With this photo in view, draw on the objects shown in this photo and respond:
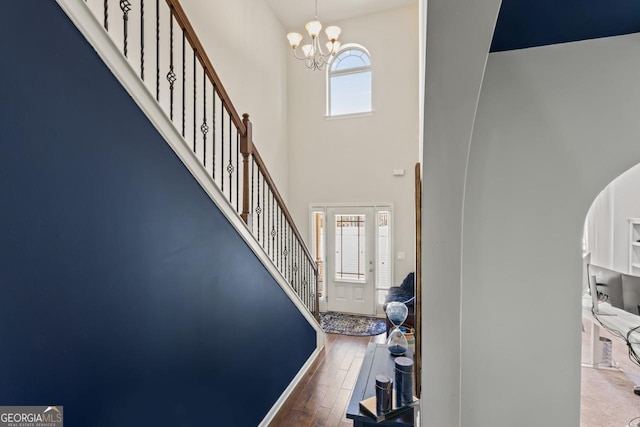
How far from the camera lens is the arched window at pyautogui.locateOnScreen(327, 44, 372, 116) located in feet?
18.4

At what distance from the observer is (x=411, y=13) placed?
514 centimetres

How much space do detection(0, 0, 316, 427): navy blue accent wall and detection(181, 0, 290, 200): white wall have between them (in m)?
2.70

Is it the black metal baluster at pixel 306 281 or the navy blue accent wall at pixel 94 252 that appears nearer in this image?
the navy blue accent wall at pixel 94 252

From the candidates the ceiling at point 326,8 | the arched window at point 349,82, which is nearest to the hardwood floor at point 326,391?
the arched window at point 349,82

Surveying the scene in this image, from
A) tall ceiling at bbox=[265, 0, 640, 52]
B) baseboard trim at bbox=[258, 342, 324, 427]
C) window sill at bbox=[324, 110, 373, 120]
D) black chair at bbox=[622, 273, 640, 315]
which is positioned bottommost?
baseboard trim at bbox=[258, 342, 324, 427]

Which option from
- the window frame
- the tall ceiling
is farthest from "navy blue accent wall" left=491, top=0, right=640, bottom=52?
the window frame

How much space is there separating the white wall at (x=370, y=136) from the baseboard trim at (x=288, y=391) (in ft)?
7.52

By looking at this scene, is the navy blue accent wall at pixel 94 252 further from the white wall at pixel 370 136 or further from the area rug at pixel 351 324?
the white wall at pixel 370 136

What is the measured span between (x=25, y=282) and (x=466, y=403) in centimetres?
193

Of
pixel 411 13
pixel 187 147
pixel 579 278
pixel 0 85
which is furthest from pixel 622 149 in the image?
pixel 411 13

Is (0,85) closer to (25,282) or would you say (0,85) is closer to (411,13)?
(25,282)

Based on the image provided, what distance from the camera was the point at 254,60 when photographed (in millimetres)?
4785

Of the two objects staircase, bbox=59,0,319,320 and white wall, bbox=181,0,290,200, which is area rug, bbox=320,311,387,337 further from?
white wall, bbox=181,0,290,200

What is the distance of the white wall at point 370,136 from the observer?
17.2 feet
